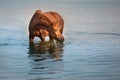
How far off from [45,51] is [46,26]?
146 inches

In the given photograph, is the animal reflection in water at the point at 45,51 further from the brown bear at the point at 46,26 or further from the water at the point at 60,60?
the brown bear at the point at 46,26

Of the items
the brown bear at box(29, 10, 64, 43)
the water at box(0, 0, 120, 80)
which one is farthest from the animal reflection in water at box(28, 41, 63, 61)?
the brown bear at box(29, 10, 64, 43)

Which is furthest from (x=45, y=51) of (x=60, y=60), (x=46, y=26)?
(x=46, y=26)

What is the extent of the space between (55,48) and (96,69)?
7.43 metres

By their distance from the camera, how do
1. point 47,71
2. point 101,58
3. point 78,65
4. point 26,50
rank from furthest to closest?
point 26,50
point 101,58
point 78,65
point 47,71

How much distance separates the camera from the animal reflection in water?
2044 cm

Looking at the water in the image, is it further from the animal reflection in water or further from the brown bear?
the brown bear

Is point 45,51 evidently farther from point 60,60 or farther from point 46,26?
point 46,26

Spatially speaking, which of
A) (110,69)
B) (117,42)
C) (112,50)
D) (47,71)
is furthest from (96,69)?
(117,42)

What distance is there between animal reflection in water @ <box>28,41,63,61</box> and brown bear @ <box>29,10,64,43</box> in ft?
1.93

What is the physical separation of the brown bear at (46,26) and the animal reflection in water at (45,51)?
590mm

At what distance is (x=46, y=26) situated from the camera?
26.1 metres

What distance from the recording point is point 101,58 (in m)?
20.0

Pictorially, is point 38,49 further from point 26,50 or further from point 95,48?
point 95,48
